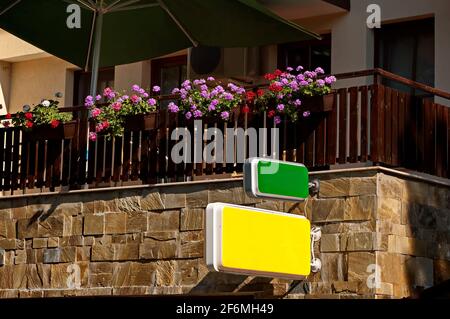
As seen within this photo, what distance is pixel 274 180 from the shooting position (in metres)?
6.66

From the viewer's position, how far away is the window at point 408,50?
1415 centimetres

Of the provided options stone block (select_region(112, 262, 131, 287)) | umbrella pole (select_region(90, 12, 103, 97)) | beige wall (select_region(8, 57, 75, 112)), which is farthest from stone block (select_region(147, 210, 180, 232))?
beige wall (select_region(8, 57, 75, 112))

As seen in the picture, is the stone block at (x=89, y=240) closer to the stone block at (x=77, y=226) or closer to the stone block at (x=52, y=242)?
the stone block at (x=77, y=226)

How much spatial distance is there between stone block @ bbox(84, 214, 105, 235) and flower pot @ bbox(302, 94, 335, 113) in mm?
2781

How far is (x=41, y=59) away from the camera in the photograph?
18656 millimetres

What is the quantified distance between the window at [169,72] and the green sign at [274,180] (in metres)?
10.1

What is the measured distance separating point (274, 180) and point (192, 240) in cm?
571

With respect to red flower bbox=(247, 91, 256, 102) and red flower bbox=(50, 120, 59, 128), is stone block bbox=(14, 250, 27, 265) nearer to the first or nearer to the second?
red flower bbox=(50, 120, 59, 128)

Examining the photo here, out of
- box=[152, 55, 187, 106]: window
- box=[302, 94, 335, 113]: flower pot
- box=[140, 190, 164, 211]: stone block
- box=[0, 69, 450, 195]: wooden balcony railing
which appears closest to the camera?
box=[0, 69, 450, 195]: wooden balcony railing

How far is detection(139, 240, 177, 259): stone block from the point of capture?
40.7 feet

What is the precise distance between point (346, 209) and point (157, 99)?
2.95m

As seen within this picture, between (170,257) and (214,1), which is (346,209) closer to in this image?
(170,257)

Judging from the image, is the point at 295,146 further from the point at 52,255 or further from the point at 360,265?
the point at 52,255

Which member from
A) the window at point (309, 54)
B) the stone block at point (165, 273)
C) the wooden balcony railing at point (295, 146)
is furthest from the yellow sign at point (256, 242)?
the window at point (309, 54)
